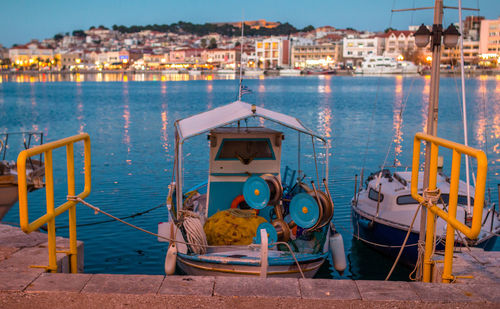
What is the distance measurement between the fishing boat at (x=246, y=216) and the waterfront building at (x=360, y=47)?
18613 cm

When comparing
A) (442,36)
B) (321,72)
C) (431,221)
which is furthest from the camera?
(321,72)

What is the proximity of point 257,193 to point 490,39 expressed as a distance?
183 meters

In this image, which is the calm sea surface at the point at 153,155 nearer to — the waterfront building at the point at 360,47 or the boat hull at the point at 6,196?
the boat hull at the point at 6,196

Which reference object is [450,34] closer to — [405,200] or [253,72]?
[405,200]

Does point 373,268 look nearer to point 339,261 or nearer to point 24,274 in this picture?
point 339,261

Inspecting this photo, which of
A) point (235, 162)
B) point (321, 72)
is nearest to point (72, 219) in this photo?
point (235, 162)

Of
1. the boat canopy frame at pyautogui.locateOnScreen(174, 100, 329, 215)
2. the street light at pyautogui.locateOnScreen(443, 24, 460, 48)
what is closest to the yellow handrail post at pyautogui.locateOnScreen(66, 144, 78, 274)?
the boat canopy frame at pyautogui.locateOnScreen(174, 100, 329, 215)

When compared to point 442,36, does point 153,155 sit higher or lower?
lower

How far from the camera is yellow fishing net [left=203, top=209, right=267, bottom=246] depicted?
9.21m

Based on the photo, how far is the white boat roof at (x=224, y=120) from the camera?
912 centimetres

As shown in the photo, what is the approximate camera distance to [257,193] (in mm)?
9703

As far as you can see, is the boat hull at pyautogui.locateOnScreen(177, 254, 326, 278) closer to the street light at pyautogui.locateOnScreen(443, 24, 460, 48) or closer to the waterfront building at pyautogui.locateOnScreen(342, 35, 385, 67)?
the street light at pyautogui.locateOnScreen(443, 24, 460, 48)

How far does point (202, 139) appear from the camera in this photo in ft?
104

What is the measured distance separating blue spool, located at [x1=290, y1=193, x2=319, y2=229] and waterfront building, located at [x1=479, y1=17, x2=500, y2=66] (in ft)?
586
